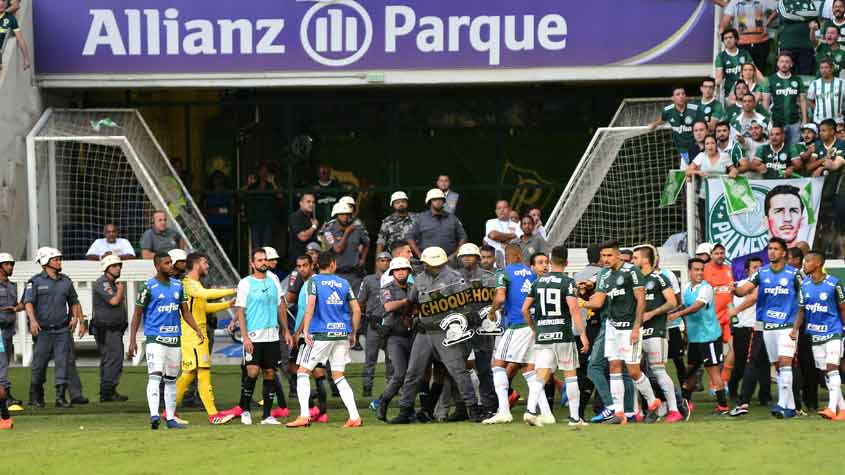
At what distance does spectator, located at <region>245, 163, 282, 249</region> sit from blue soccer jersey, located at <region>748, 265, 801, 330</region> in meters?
11.6

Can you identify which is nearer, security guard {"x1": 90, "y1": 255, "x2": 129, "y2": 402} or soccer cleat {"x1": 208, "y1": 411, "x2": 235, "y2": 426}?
soccer cleat {"x1": 208, "y1": 411, "x2": 235, "y2": 426}

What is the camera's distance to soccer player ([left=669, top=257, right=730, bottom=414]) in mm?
17062

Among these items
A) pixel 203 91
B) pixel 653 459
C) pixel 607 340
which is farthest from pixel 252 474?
pixel 203 91

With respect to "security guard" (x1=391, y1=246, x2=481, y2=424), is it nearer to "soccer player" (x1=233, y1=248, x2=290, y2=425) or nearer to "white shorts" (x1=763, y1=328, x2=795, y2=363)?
"soccer player" (x1=233, y1=248, x2=290, y2=425)

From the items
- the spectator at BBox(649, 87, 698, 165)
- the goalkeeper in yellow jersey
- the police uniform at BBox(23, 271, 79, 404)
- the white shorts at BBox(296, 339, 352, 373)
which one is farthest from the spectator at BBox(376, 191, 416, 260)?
the white shorts at BBox(296, 339, 352, 373)

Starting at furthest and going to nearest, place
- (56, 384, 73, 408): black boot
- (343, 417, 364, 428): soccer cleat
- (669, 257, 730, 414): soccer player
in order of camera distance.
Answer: (56, 384, 73, 408): black boot, (669, 257, 730, 414): soccer player, (343, 417, 364, 428): soccer cleat

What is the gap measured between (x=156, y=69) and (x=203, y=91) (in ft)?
6.83

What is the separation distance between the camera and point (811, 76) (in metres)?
23.6

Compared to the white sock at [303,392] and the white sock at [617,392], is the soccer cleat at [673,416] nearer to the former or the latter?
the white sock at [617,392]

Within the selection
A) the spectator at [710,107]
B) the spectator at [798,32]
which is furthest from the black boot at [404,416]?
the spectator at [798,32]

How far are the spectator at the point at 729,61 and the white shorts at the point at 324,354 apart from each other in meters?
10.0

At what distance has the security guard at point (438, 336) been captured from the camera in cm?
1596

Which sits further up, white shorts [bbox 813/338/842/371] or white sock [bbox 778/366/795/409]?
white shorts [bbox 813/338/842/371]

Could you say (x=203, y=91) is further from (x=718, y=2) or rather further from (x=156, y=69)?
(x=718, y=2)
